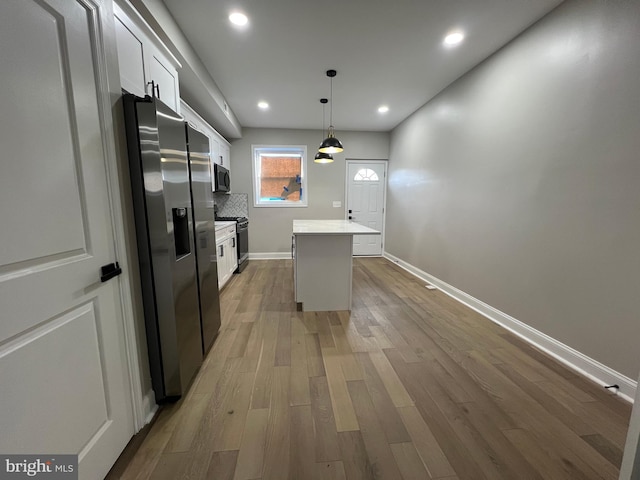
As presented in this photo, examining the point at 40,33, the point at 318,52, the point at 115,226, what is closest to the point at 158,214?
the point at 115,226

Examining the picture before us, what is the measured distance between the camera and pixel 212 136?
13.3 feet

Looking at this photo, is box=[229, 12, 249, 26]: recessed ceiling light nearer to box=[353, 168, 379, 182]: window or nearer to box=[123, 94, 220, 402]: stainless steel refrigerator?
box=[123, 94, 220, 402]: stainless steel refrigerator

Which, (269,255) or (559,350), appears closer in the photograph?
(559,350)

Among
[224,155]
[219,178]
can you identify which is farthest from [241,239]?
[224,155]

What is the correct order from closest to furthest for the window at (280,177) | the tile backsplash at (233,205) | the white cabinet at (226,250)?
the white cabinet at (226,250) < the tile backsplash at (233,205) < the window at (280,177)

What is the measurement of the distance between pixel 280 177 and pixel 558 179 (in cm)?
461

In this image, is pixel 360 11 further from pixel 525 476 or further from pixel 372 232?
pixel 525 476

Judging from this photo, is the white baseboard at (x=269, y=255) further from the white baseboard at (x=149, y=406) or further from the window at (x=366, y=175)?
the white baseboard at (x=149, y=406)

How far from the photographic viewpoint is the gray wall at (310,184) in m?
5.27

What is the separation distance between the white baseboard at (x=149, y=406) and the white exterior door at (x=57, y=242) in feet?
0.61

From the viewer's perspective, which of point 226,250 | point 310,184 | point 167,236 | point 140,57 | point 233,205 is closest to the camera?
point 167,236
